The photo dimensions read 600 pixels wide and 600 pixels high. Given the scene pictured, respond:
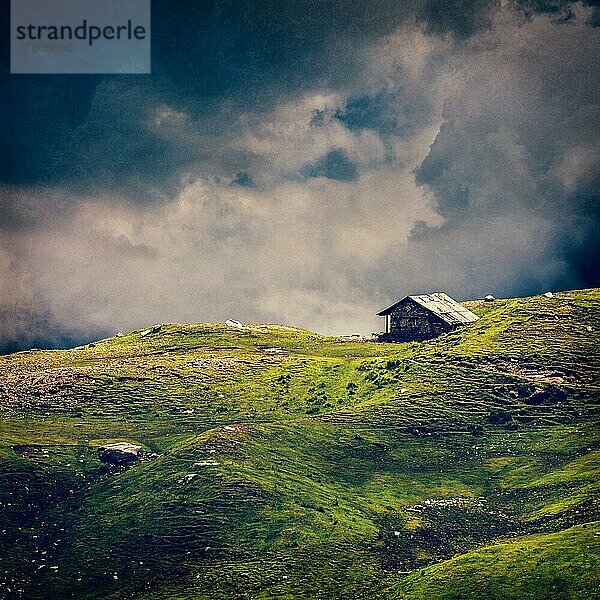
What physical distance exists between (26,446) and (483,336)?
64.1 meters

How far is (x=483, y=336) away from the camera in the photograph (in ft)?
401

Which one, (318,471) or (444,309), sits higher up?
(444,309)

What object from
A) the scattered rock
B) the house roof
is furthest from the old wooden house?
the scattered rock

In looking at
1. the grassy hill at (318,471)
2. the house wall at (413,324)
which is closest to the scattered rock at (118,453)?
the grassy hill at (318,471)

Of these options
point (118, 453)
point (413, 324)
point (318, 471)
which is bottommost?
point (318, 471)

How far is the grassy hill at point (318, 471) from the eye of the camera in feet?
230

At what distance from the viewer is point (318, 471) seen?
89000 mm

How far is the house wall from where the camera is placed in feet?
439

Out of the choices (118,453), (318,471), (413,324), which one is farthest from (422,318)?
(118,453)

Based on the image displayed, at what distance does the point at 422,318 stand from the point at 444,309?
416 centimetres

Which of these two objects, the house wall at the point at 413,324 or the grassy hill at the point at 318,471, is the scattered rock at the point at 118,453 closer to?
the grassy hill at the point at 318,471

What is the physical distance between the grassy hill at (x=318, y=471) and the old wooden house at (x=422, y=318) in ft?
17.4

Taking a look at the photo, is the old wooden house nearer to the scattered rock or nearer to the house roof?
the house roof

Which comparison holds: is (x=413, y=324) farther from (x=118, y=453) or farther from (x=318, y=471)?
(x=118, y=453)
